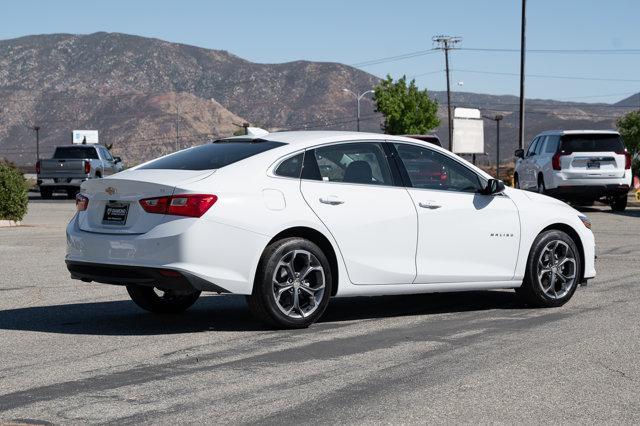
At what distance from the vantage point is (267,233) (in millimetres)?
8688

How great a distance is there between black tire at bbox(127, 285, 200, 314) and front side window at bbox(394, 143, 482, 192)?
217 centimetres

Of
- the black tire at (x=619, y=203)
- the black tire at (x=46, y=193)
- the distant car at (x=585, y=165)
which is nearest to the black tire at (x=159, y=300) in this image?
the distant car at (x=585, y=165)

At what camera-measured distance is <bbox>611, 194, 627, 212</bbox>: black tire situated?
28531 millimetres

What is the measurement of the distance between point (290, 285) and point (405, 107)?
371 ft

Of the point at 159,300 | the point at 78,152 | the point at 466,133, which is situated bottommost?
the point at 159,300

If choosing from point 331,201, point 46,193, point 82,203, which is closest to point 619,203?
point 331,201

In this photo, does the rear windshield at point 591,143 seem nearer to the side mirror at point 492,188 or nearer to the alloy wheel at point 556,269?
the alloy wheel at point 556,269

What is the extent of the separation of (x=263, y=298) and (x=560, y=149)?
64.2 feet

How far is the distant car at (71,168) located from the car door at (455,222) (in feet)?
102

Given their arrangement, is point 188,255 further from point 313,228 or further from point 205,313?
point 205,313

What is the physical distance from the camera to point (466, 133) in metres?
73.1

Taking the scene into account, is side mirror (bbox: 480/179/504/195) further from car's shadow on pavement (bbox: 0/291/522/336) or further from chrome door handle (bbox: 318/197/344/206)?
chrome door handle (bbox: 318/197/344/206)

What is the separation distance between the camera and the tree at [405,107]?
120 m

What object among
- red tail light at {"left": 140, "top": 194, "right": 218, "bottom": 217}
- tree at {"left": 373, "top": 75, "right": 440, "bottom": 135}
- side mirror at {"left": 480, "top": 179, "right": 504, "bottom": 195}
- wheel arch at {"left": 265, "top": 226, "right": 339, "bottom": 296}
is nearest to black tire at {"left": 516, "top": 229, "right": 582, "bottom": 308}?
side mirror at {"left": 480, "top": 179, "right": 504, "bottom": 195}
